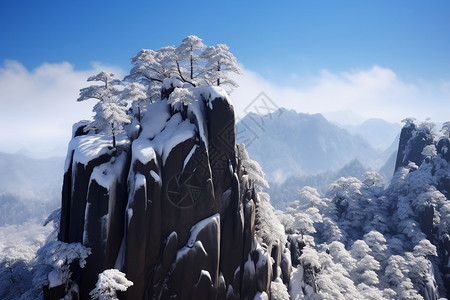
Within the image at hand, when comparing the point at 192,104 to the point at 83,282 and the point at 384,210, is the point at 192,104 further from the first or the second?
the point at 384,210

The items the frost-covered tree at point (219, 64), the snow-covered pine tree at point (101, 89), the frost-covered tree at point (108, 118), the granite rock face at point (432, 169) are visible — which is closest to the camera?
the frost-covered tree at point (108, 118)

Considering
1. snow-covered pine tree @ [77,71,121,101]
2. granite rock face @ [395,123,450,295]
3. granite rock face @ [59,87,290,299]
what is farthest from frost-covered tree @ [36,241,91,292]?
granite rock face @ [395,123,450,295]

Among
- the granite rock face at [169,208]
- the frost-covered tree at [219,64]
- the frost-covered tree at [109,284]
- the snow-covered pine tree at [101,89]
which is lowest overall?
the frost-covered tree at [109,284]

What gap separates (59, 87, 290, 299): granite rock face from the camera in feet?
72.5

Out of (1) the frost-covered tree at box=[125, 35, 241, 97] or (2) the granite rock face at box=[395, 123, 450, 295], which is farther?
(2) the granite rock face at box=[395, 123, 450, 295]

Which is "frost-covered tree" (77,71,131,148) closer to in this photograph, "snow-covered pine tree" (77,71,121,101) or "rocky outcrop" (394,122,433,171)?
"snow-covered pine tree" (77,71,121,101)

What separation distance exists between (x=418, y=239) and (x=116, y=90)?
6754 centimetres

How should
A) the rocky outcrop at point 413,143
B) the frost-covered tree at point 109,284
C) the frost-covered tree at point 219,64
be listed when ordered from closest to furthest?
the frost-covered tree at point 109,284 → the frost-covered tree at point 219,64 → the rocky outcrop at point 413,143

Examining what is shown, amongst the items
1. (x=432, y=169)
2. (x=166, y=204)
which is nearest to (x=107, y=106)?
(x=166, y=204)

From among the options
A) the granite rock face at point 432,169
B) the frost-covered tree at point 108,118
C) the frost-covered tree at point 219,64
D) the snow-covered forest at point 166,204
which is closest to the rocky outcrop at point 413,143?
the granite rock face at point 432,169

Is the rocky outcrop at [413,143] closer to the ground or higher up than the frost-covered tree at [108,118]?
higher up

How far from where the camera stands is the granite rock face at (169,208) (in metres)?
22.1

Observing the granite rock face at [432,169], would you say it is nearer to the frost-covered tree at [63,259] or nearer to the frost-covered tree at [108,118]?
the frost-covered tree at [63,259]

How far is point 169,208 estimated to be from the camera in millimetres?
24203
